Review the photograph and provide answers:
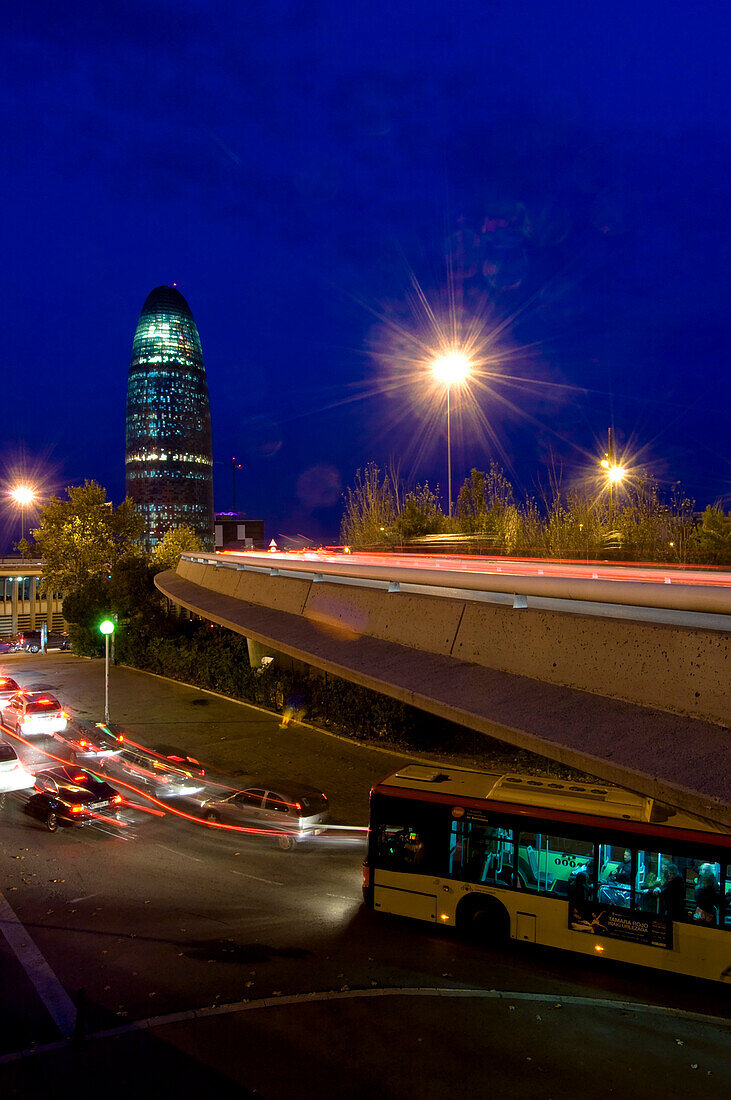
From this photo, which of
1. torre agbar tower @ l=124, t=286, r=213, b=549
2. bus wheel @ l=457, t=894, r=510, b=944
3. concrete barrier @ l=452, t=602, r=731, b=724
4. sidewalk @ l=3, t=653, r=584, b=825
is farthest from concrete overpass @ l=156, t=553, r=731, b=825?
torre agbar tower @ l=124, t=286, r=213, b=549

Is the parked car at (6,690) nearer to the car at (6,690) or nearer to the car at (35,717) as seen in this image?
the car at (6,690)

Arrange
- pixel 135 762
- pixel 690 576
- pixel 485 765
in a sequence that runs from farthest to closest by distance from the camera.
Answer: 1. pixel 135 762
2. pixel 485 765
3. pixel 690 576

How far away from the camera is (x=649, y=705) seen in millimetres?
7418

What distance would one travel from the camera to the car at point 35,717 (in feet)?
71.2

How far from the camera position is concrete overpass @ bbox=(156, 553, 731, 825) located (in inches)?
260

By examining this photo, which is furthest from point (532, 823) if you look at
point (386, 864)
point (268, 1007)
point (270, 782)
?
point (270, 782)

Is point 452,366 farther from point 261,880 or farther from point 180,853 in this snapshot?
point 261,880

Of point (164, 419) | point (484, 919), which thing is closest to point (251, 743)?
point (484, 919)

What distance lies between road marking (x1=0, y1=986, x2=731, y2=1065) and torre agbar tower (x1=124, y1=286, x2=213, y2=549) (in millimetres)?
163630

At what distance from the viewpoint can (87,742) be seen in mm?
20484

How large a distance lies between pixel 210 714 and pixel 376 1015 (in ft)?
55.2

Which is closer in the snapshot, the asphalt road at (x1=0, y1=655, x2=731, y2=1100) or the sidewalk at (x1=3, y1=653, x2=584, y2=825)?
the asphalt road at (x1=0, y1=655, x2=731, y2=1100)

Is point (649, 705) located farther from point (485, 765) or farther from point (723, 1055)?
point (485, 765)

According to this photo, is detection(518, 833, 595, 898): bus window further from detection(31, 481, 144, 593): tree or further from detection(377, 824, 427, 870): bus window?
detection(31, 481, 144, 593): tree
